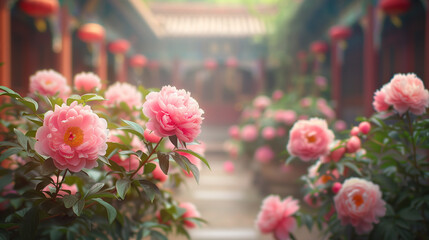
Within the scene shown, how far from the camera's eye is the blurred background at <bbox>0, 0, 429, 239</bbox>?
336cm

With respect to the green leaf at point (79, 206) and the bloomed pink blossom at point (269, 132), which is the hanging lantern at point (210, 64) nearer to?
the bloomed pink blossom at point (269, 132)

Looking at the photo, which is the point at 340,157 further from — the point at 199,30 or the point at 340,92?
the point at 199,30

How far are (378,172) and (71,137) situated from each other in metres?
1.22

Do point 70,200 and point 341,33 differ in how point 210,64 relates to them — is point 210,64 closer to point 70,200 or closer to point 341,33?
point 341,33

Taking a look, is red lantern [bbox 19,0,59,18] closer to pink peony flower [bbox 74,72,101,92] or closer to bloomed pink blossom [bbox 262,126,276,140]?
pink peony flower [bbox 74,72,101,92]

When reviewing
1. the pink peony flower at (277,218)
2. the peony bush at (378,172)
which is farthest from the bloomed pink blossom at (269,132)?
the pink peony flower at (277,218)

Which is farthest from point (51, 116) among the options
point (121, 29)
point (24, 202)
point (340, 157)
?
point (121, 29)

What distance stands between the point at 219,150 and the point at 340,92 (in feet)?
11.6

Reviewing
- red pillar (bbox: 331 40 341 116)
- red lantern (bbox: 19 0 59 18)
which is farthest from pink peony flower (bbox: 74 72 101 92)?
red pillar (bbox: 331 40 341 116)

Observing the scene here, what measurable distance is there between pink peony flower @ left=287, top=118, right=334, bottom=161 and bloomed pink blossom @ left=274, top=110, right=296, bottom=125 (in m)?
2.27

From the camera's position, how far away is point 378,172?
137cm

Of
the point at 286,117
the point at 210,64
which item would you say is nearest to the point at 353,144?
the point at 286,117

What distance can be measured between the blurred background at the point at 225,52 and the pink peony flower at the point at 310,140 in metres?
1.08

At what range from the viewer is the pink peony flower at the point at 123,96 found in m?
1.28
